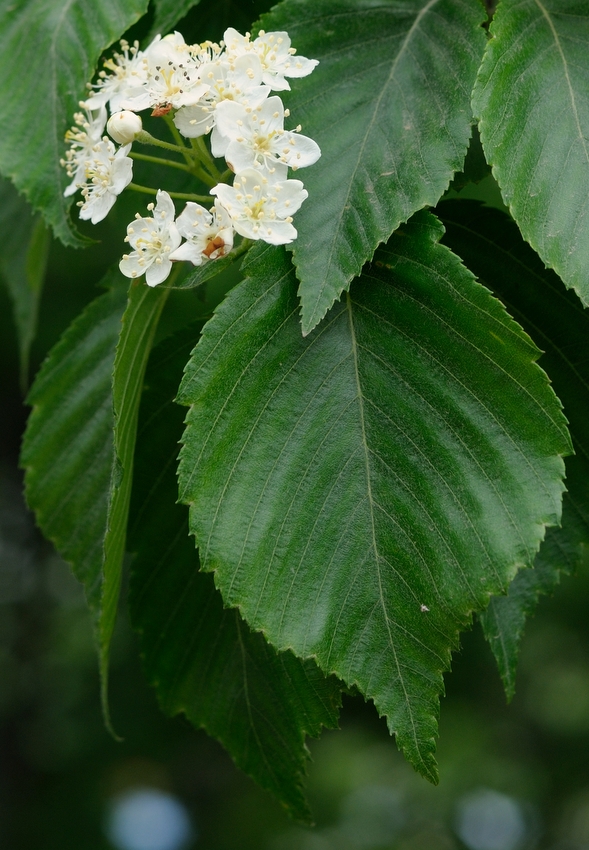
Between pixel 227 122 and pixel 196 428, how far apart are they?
24cm

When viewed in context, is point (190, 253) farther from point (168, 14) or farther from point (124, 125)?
point (168, 14)

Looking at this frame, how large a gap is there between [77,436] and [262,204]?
1.52 ft

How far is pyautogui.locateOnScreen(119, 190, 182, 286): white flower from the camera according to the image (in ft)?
2.20

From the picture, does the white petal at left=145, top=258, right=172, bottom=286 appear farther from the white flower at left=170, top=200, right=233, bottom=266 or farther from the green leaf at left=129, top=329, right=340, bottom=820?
the green leaf at left=129, top=329, right=340, bottom=820

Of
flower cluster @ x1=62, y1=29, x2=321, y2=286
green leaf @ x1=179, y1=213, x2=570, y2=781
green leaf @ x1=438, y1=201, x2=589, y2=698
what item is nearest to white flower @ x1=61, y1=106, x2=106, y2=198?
flower cluster @ x1=62, y1=29, x2=321, y2=286

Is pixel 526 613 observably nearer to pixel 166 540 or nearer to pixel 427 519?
pixel 427 519

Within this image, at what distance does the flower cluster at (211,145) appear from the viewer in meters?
0.63

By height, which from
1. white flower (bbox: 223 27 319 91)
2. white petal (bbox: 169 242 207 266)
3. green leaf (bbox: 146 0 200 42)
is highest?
green leaf (bbox: 146 0 200 42)

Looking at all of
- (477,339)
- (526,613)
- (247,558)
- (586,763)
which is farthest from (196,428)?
(586,763)

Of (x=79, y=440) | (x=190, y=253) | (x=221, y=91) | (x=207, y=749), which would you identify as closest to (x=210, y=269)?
(x=190, y=253)

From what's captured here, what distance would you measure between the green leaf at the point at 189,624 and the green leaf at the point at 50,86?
191mm

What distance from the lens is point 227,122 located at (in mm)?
642

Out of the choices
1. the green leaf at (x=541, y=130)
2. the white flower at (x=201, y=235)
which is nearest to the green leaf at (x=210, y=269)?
the white flower at (x=201, y=235)

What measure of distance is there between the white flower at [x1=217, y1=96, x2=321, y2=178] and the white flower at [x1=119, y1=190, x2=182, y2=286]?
70 mm
